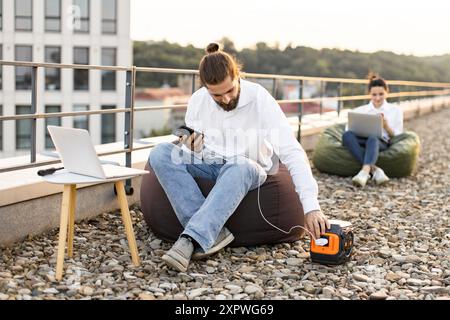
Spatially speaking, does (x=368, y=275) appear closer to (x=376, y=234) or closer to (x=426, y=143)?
(x=376, y=234)

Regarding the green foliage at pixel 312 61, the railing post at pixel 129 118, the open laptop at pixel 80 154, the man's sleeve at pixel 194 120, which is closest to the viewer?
the open laptop at pixel 80 154

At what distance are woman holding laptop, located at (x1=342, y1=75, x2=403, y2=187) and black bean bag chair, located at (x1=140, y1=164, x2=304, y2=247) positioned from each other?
207cm

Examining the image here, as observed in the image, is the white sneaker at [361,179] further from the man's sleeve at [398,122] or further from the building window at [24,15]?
the building window at [24,15]

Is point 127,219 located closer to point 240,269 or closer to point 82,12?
point 240,269

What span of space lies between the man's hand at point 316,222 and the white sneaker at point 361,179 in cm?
246

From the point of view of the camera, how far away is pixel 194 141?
3.33 meters

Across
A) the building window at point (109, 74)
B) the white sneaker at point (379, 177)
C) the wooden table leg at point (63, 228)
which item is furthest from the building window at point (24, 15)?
the building window at point (109, 74)

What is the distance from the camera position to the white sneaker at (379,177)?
18.3 ft

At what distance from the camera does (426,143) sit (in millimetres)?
9453

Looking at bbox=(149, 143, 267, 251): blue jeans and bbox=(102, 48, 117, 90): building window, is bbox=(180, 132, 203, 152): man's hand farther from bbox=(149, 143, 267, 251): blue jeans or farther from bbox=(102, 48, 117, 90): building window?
bbox=(102, 48, 117, 90): building window

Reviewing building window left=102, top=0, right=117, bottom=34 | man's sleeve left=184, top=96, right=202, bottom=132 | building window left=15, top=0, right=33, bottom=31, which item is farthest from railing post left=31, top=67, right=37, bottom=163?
building window left=102, top=0, right=117, bottom=34

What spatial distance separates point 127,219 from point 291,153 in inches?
31.8
